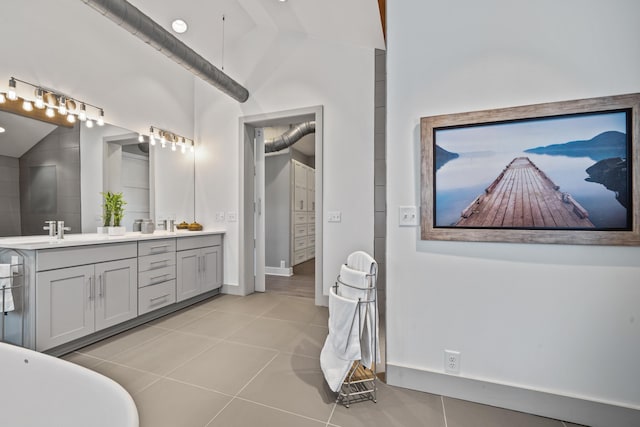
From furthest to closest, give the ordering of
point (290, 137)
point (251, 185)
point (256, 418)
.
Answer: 1. point (290, 137)
2. point (251, 185)
3. point (256, 418)

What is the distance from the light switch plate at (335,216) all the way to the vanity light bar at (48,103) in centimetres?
268

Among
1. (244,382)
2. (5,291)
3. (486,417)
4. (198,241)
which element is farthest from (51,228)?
(486,417)

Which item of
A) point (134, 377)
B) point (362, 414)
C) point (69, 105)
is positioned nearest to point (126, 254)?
point (134, 377)

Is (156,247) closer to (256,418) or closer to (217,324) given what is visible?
(217,324)

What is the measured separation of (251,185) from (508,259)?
313 centimetres

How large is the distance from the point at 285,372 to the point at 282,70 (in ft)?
11.1

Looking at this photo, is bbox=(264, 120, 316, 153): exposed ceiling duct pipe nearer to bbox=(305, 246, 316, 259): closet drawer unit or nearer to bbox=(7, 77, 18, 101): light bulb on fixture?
bbox=(305, 246, 316, 259): closet drawer unit

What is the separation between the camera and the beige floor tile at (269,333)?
7.80 ft

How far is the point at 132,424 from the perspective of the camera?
77 cm

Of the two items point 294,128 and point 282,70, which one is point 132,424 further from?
point 294,128

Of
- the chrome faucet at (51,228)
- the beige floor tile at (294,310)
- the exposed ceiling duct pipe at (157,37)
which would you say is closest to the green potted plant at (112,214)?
the chrome faucet at (51,228)

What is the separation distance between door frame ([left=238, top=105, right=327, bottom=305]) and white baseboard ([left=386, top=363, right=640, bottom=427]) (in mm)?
1690

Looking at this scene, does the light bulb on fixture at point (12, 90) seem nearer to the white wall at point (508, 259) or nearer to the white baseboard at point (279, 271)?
the white wall at point (508, 259)

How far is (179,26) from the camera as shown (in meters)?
3.40
